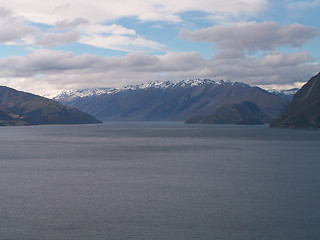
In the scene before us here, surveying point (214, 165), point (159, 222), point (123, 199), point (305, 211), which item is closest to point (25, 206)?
point (123, 199)

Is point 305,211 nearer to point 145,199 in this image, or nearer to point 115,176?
point 145,199

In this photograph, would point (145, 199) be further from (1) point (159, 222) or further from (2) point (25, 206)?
(2) point (25, 206)

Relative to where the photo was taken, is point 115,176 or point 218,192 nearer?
point 218,192

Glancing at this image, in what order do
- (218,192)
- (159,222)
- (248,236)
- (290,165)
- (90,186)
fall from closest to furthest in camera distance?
1. (248,236)
2. (159,222)
3. (218,192)
4. (90,186)
5. (290,165)

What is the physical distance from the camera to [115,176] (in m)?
77.7

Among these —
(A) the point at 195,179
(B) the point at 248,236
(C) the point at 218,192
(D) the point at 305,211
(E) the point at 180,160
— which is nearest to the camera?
(B) the point at 248,236

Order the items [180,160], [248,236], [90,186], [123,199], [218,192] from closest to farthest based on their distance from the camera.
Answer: [248,236] → [123,199] → [218,192] → [90,186] → [180,160]

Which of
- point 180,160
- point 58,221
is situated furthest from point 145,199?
point 180,160

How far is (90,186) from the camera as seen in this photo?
66500 millimetres

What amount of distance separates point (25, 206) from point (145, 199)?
17426 mm

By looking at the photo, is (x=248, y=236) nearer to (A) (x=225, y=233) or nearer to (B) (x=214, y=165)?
(A) (x=225, y=233)

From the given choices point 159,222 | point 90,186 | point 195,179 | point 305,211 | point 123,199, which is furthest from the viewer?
point 195,179

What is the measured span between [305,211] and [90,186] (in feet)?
119

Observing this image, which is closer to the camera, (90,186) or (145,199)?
(145,199)
